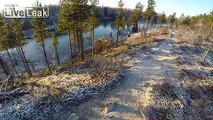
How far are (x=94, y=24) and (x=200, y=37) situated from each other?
2383 centimetres

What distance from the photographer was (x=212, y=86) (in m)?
25.0

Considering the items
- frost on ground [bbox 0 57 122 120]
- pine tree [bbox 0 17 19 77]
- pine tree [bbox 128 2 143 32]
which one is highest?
pine tree [bbox 128 2 143 32]

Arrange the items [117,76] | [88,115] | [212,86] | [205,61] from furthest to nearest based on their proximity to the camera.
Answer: [205,61] → [212,86] → [117,76] → [88,115]

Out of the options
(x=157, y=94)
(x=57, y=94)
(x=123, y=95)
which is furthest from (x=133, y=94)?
(x=57, y=94)

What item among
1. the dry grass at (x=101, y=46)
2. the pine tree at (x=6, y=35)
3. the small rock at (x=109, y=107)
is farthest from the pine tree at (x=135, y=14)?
the small rock at (x=109, y=107)

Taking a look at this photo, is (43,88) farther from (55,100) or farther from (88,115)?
(88,115)

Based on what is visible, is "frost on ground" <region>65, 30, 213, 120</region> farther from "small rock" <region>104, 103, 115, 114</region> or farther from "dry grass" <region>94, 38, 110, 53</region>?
"dry grass" <region>94, 38, 110, 53</region>

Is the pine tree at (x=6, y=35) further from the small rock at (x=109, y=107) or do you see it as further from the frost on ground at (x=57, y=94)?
the small rock at (x=109, y=107)

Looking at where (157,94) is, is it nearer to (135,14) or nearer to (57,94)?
(57,94)

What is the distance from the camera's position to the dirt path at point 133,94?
56.3 feet

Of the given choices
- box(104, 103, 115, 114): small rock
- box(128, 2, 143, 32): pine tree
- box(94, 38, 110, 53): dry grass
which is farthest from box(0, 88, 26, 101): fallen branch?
box(128, 2, 143, 32): pine tree

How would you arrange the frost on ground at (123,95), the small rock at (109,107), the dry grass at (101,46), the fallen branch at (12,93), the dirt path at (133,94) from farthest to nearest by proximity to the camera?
the dry grass at (101,46)
the fallen branch at (12,93)
the small rock at (109,107)
the dirt path at (133,94)
the frost on ground at (123,95)

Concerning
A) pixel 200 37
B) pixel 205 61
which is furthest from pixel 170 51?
pixel 200 37

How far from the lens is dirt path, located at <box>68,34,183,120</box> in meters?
17.2
